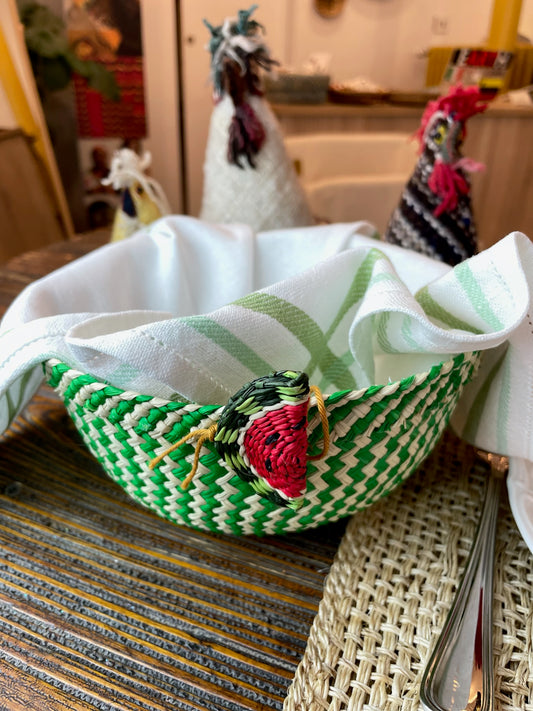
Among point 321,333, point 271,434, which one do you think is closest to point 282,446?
point 271,434

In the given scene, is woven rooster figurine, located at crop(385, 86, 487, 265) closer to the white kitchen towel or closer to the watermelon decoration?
the white kitchen towel

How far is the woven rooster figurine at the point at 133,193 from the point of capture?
533mm

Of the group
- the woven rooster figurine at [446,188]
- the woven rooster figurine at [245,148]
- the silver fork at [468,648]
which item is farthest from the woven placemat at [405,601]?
the woven rooster figurine at [245,148]

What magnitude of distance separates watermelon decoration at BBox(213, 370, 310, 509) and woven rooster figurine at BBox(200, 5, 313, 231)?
1.20 ft

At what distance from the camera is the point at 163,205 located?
22.5 inches

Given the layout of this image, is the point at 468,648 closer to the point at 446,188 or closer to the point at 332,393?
the point at 332,393

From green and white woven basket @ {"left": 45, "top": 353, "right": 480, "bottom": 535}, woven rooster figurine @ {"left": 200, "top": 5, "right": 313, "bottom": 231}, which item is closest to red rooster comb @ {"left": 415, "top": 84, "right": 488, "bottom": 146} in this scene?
woven rooster figurine @ {"left": 200, "top": 5, "right": 313, "bottom": 231}

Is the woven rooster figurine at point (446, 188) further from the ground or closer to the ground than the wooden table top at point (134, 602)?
further from the ground

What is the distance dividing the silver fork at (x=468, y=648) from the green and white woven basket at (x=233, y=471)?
0.06 meters

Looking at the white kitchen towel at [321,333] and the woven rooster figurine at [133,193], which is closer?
the white kitchen towel at [321,333]

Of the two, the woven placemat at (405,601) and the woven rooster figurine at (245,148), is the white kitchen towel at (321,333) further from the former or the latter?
the woven rooster figurine at (245,148)

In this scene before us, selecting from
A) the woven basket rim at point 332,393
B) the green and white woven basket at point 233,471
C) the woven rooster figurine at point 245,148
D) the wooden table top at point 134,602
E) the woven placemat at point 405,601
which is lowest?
the wooden table top at point 134,602

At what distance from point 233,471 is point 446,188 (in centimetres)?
33

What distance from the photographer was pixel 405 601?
0.27 m
